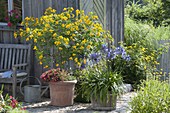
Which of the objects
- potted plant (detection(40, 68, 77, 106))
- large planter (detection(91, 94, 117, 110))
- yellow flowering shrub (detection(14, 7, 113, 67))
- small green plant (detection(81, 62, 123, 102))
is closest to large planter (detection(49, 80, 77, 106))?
potted plant (detection(40, 68, 77, 106))

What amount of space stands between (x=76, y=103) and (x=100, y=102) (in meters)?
0.78

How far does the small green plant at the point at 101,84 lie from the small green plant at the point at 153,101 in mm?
1119

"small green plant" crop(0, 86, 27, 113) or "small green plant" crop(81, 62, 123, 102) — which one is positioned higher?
"small green plant" crop(81, 62, 123, 102)

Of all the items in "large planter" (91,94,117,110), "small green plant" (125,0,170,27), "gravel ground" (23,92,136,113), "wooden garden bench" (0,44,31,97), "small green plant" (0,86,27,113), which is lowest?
"gravel ground" (23,92,136,113)

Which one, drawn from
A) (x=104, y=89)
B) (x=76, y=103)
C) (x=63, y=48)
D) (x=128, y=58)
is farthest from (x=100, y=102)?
(x=128, y=58)

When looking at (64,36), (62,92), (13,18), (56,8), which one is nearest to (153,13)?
(56,8)

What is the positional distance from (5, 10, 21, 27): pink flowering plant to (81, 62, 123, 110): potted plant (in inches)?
85.5

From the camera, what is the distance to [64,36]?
20.0 feet

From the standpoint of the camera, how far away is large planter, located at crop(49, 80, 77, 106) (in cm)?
584

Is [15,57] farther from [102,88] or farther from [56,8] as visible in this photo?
[102,88]

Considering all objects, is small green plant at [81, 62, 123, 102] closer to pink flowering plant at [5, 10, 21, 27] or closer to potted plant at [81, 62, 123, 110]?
potted plant at [81, 62, 123, 110]

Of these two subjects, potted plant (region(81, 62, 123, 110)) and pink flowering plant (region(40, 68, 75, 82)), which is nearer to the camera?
potted plant (region(81, 62, 123, 110))

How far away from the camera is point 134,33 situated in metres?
9.24

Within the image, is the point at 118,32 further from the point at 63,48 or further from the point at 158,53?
the point at 63,48
